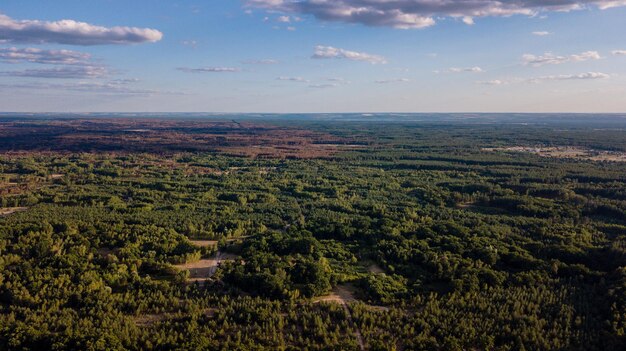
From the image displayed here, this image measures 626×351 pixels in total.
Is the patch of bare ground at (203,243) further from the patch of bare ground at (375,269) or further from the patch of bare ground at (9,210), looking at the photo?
the patch of bare ground at (9,210)

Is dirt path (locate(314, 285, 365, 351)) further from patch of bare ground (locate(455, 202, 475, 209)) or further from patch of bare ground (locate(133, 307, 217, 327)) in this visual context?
patch of bare ground (locate(455, 202, 475, 209))

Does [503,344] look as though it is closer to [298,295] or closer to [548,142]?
[298,295]

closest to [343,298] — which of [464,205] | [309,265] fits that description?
[309,265]

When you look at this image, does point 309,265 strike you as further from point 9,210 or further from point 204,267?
point 9,210

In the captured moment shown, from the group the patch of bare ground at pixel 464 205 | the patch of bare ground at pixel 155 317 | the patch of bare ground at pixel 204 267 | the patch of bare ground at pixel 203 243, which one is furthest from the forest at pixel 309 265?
the patch of bare ground at pixel 464 205

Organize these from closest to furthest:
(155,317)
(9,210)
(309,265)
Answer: (155,317)
(309,265)
(9,210)

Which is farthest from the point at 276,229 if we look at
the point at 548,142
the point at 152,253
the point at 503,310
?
the point at 548,142

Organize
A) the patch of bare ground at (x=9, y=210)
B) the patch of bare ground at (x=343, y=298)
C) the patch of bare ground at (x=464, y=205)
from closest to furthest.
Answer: the patch of bare ground at (x=343, y=298)
the patch of bare ground at (x=9, y=210)
the patch of bare ground at (x=464, y=205)

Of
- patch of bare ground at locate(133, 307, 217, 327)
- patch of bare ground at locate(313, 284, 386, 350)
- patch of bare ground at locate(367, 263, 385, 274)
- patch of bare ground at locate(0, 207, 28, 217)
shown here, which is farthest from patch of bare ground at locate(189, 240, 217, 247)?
patch of bare ground at locate(0, 207, 28, 217)
